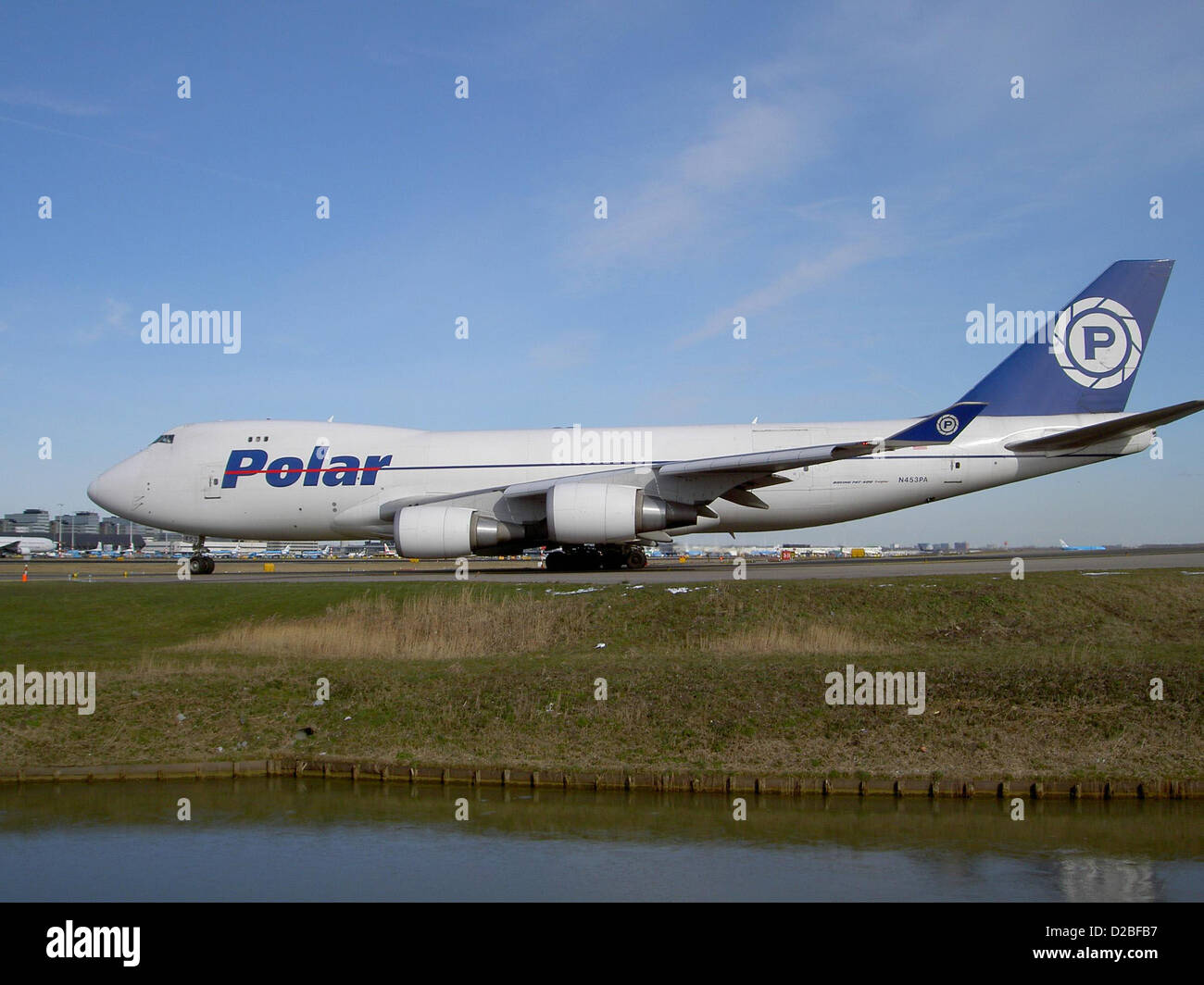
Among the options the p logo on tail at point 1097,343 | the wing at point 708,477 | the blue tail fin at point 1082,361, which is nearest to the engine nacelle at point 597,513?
the wing at point 708,477

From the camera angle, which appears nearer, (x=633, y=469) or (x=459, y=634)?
(x=459, y=634)

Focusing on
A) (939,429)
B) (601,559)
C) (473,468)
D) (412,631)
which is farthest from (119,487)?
(939,429)

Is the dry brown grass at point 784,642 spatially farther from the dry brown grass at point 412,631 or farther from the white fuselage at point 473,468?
the white fuselage at point 473,468

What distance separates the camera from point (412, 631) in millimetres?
17891

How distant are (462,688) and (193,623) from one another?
7.79 metres

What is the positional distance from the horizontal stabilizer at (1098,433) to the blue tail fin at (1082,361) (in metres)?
1.34

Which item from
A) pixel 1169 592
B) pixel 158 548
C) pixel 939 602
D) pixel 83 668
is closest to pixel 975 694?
pixel 939 602

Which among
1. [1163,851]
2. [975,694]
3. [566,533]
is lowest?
[1163,851]

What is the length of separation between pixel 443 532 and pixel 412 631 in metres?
8.37

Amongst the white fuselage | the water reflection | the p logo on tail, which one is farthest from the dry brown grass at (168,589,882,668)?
the p logo on tail

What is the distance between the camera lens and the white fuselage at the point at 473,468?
27828 mm

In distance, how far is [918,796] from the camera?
35.6ft

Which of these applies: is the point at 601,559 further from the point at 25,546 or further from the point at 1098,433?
the point at 25,546
